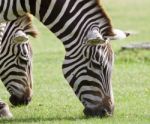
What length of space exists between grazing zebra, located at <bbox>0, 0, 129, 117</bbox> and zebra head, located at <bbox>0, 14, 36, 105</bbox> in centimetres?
170

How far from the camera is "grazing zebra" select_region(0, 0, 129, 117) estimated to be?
448 inches

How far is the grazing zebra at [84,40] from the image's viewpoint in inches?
448

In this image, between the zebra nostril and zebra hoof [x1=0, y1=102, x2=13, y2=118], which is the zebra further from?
the zebra nostril

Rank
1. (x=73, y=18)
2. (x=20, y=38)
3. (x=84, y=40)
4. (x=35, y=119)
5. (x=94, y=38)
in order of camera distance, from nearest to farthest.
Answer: (x=94, y=38), (x=84, y=40), (x=73, y=18), (x=35, y=119), (x=20, y=38)

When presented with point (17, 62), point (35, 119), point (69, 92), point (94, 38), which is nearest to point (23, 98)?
point (17, 62)

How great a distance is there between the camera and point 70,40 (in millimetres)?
11727

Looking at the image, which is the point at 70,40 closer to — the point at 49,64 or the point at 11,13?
the point at 11,13

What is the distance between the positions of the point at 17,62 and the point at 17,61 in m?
0.03

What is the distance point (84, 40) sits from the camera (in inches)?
453

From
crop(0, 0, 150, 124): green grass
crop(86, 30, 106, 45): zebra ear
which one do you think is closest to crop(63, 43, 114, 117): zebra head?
crop(86, 30, 106, 45): zebra ear

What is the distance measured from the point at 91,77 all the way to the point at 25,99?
8.68ft

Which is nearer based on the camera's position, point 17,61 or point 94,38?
point 94,38

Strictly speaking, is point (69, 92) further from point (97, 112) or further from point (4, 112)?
point (97, 112)

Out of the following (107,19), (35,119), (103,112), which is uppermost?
(107,19)
